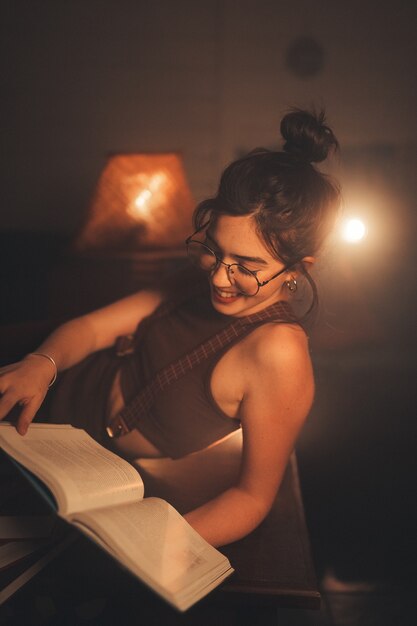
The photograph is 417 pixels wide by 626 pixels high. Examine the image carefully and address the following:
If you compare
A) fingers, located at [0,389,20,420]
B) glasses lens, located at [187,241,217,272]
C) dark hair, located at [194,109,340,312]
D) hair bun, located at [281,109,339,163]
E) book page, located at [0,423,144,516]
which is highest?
hair bun, located at [281,109,339,163]

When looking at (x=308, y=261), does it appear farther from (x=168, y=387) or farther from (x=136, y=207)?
(x=136, y=207)

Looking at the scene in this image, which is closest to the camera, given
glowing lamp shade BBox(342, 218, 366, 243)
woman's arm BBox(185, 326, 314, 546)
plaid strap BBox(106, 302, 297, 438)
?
woman's arm BBox(185, 326, 314, 546)

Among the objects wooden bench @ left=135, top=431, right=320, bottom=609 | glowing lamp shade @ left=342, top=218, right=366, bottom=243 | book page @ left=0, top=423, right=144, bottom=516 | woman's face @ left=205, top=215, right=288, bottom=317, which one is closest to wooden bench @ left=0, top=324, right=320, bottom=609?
wooden bench @ left=135, top=431, right=320, bottom=609

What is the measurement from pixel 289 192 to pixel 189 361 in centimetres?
29

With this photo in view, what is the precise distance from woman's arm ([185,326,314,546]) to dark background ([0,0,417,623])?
0.70 meters

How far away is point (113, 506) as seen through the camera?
671 millimetres

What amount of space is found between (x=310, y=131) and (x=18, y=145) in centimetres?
180

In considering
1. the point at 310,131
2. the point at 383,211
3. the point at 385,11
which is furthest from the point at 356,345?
the point at 385,11

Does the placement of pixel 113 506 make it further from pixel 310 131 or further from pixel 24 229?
pixel 24 229

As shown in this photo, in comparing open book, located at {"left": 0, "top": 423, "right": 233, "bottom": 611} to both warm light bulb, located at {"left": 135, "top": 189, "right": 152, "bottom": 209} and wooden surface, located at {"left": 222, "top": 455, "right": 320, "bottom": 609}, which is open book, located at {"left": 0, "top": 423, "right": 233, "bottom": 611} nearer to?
wooden surface, located at {"left": 222, "top": 455, "right": 320, "bottom": 609}

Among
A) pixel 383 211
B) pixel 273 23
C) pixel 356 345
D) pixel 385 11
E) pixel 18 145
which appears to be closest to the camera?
pixel 356 345

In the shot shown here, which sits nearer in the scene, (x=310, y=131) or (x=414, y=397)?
(x=310, y=131)

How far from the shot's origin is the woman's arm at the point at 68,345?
2.73ft

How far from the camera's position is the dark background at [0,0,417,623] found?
5.18ft
